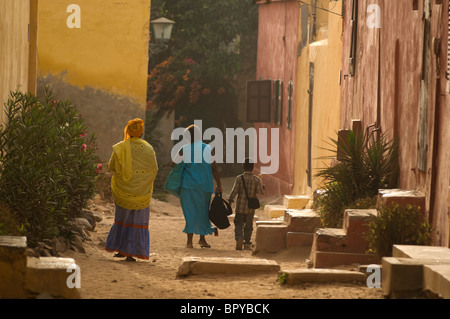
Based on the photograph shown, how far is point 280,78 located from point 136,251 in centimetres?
1304

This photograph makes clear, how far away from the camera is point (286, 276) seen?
7.33 metres

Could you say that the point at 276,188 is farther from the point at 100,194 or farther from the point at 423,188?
the point at 423,188

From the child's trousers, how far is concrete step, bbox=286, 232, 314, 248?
1109mm

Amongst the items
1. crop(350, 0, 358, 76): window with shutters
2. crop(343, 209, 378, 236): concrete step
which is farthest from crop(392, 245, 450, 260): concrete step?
crop(350, 0, 358, 76): window with shutters

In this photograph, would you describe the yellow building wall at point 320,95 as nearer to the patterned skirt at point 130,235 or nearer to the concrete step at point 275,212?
the concrete step at point 275,212

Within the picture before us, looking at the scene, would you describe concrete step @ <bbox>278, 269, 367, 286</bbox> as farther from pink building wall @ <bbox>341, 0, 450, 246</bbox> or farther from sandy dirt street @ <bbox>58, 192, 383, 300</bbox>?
pink building wall @ <bbox>341, 0, 450, 246</bbox>

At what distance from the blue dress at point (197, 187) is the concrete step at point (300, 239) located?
4.58ft

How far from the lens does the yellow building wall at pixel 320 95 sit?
50.0 feet

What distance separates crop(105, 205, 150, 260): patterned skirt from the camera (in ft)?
31.6

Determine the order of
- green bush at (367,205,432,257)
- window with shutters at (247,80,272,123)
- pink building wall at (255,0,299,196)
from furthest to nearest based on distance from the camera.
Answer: window with shutters at (247,80,272,123), pink building wall at (255,0,299,196), green bush at (367,205,432,257)

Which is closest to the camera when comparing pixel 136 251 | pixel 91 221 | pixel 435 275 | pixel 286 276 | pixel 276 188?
pixel 435 275

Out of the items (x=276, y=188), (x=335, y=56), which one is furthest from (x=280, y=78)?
(x=335, y=56)

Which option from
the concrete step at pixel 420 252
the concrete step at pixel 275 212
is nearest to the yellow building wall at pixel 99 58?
the concrete step at pixel 275 212

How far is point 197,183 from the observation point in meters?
11.4
